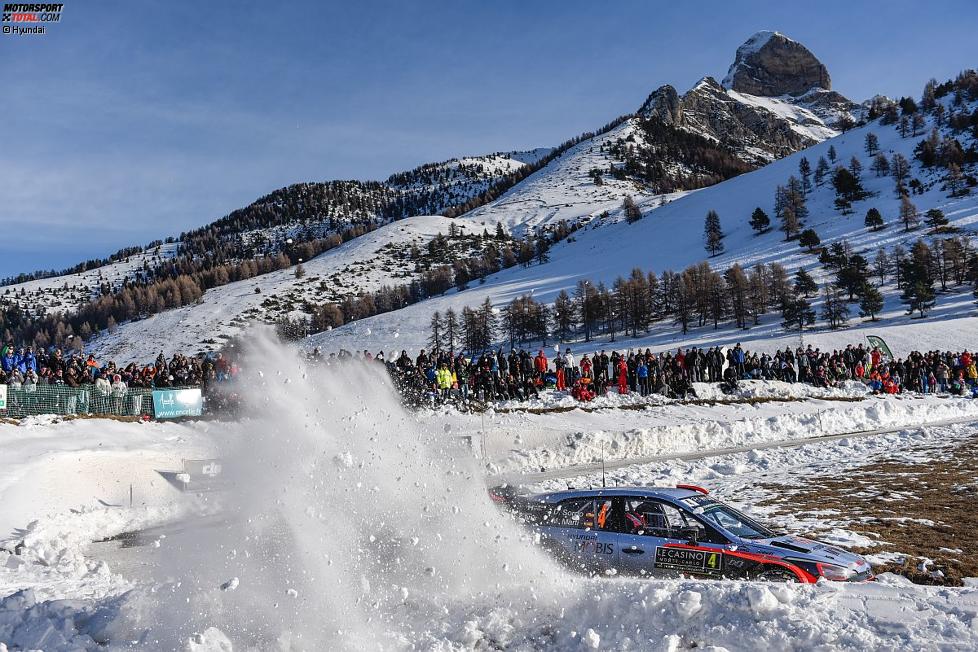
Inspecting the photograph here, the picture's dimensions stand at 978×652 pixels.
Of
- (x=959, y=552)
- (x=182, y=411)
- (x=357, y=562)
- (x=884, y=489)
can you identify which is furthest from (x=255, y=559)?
(x=182, y=411)

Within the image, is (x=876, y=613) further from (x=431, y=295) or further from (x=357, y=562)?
(x=431, y=295)

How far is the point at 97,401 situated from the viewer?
19109 millimetres

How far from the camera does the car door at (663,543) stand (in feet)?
26.8

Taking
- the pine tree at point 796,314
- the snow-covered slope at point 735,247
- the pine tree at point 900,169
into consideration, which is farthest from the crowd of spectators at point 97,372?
the pine tree at point 900,169

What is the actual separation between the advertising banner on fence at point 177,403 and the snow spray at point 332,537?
409 inches

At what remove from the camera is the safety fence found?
17797 millimetres

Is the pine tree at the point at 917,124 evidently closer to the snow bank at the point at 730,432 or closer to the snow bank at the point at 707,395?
the snow bank at the point at 707,395

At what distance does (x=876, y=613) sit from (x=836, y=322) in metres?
63.8

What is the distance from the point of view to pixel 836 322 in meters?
63.1

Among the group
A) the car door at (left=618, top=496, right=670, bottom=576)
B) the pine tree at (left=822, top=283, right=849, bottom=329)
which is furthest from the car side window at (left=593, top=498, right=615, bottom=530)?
the pine tree at (left=822, top=283, right=849, bottom=329)

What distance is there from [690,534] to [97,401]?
17090mm

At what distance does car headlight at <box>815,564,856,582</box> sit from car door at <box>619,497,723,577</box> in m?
1.07

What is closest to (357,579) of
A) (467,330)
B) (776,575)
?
(776,575)

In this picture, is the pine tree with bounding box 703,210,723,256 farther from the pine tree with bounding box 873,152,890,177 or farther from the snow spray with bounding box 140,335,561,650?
the snow spray with bounding box 140,335,561,650
